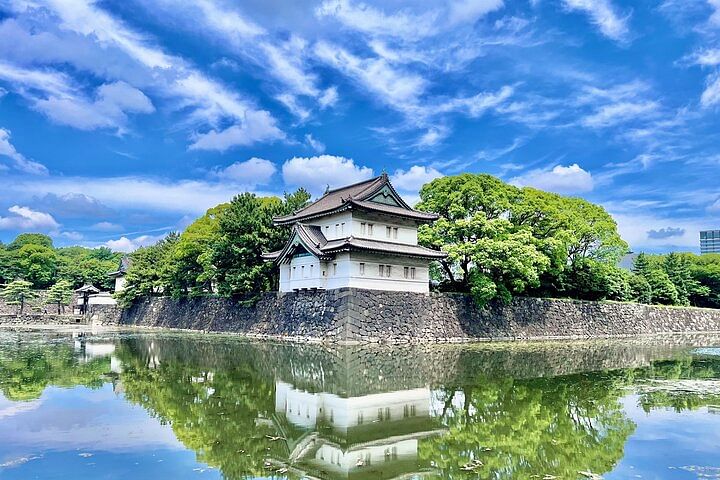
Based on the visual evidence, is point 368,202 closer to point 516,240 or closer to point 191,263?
point 516,240

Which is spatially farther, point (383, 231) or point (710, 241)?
point (710, 241)

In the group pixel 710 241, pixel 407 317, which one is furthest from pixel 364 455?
pixel 710 241

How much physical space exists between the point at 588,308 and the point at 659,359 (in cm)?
1343

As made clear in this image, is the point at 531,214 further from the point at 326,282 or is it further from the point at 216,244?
the point at 216,244

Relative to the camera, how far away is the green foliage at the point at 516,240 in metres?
27.5

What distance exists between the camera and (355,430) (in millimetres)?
8734

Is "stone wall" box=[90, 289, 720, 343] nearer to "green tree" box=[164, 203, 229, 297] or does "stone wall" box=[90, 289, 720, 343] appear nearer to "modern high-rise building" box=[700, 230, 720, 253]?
"green tree" box=[164, 203, 229, 297]

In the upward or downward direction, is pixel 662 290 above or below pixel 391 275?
below

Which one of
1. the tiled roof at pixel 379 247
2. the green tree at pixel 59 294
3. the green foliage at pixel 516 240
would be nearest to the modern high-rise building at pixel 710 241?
the green foliage at pixel 516 240

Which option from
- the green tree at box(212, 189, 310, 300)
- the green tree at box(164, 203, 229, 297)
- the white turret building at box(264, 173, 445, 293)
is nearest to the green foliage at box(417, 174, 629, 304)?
the white turret building at box(264, 173, 445, 293)

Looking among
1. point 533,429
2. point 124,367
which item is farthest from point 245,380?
point 533,429

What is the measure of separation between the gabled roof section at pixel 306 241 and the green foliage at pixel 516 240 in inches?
227

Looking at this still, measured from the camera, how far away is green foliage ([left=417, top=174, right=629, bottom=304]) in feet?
90.4

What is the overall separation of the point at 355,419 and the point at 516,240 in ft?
67.6
